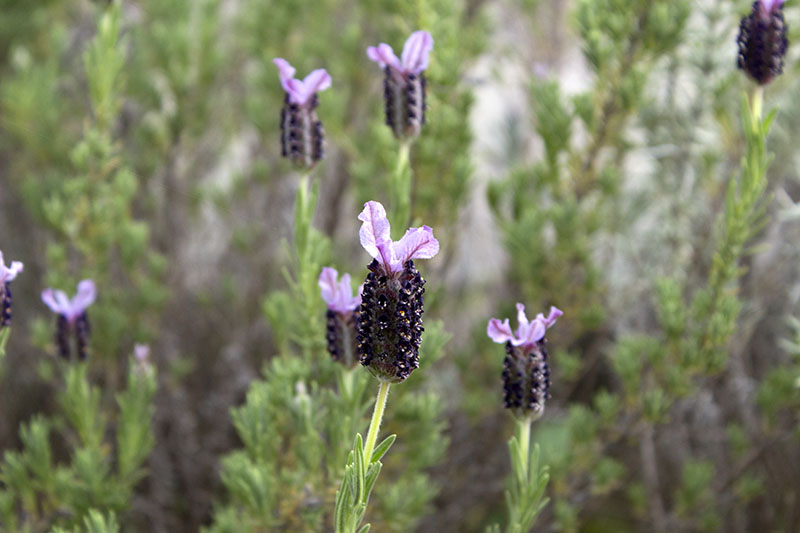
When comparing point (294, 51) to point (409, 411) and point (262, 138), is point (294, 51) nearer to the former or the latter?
point (262, 138)

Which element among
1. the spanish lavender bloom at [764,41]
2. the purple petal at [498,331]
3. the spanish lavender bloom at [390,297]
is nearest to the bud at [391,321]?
the spanish lavender bloom at [390,297]

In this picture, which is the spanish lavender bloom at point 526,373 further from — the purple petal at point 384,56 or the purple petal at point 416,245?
the purple petal at point 384,56

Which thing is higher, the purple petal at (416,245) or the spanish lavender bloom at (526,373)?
the purple petal at (416,245)

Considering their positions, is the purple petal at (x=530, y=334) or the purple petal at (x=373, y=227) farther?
the purple petal at (x=530, y=334)

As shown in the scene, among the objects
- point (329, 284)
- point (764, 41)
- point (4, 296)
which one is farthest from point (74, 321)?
point (764, 41)

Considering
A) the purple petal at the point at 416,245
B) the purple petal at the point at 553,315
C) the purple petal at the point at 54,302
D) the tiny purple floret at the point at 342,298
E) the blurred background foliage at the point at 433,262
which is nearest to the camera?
the purple petal at the point at 416,245

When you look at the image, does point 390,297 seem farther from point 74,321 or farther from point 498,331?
point 74,321
